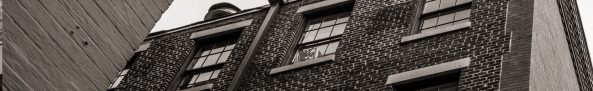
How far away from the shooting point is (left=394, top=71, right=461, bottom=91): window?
13.6 m

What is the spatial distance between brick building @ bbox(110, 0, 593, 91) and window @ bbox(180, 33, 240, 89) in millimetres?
27

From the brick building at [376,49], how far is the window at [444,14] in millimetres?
22

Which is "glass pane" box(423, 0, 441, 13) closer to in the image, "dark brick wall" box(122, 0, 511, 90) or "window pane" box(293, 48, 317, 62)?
"dark brick wall" box(122, 0, 511, 90)

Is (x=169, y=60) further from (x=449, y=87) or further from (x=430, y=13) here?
(x=449, y=87)

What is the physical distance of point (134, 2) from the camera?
6707mm

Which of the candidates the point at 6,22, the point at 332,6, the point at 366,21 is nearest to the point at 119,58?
the point at 6,22

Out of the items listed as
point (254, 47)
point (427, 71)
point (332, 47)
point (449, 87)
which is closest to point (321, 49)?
point (332, 47)

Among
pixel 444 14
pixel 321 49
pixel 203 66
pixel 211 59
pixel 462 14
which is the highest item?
pixel 211 59

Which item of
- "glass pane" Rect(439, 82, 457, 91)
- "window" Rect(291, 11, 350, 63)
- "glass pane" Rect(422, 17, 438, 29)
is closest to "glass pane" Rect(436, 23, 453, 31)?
"glass pane" Rect(422, 17, 438, 29)

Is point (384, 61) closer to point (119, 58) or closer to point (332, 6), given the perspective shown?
point (332, 6)

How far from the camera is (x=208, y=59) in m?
19.3

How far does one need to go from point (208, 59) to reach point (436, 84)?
6.71m

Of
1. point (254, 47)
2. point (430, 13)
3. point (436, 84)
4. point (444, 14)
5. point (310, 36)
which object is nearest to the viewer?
point (436, 84)

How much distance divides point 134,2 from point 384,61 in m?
8.42
